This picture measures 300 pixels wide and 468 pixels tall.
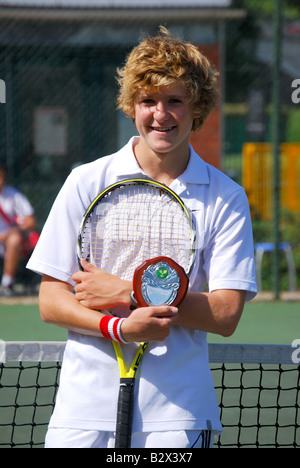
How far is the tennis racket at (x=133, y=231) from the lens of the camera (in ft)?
6.16

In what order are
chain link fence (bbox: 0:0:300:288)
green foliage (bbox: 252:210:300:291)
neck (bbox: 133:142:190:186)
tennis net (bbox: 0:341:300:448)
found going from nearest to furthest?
neck (bbox: 133:142:190:186), tennis net (bbox: 0:341:300:448), green foliage (bbox: 252:210:300:291), chain link fence (bbox: 0:0:300:288)

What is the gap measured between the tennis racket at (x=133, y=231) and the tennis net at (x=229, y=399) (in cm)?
64

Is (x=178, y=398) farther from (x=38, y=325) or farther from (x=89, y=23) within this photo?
(x=89, y=23)

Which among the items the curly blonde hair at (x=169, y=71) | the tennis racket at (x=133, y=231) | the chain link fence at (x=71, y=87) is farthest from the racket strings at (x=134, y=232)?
the chain link fence at (x=71, y=87)

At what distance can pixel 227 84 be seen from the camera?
9.19 m

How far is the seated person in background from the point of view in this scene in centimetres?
715

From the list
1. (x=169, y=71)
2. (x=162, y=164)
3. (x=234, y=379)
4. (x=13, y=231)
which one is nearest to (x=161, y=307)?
(x=162, y=164)

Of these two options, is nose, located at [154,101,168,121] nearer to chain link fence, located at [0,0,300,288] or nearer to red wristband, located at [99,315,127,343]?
red wristband, located at [99,315,127,343]

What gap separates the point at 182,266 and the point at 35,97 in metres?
6.49

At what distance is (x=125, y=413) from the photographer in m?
1.77

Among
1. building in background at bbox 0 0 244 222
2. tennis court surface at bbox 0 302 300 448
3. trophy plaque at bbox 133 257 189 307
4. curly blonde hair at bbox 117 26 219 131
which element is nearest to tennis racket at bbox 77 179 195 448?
trophy plaque at bbox 133 257 189 307

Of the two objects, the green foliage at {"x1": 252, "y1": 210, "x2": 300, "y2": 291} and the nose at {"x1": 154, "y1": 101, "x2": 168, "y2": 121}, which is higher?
the nose at {"x1": 154, "y1": 101, "x2": 168, "y2": 121}

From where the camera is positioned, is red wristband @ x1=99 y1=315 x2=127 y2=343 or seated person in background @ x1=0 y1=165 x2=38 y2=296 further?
seated person in background @ x1=0 y1=165 x2=38 y2=296

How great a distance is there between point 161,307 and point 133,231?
25cm
